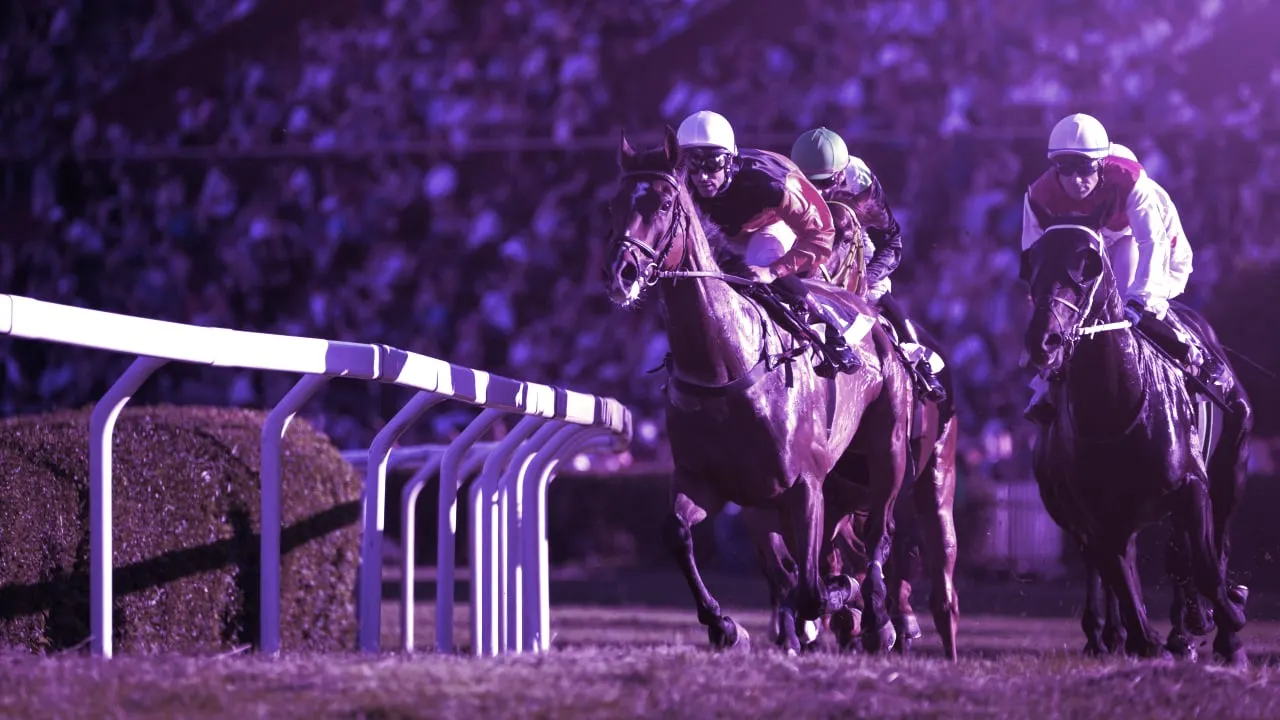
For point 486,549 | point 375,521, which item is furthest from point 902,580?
point 375,521

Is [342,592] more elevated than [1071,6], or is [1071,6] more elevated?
[1071,6]

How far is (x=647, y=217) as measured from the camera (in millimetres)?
4508

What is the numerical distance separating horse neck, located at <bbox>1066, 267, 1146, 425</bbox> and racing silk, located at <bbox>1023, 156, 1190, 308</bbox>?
0.32 meters

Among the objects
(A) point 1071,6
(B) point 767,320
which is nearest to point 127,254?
Answer: (A) point 1071,6

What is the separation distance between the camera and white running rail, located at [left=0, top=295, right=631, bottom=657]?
2.91 metres

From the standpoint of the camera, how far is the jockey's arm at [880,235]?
21.1 feet

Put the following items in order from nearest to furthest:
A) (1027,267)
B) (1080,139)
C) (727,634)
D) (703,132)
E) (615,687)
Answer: (615,687)
(727,634)
(703,132)
(1027,267)
(1080,139)

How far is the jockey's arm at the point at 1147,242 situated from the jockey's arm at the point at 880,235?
0.99 metres

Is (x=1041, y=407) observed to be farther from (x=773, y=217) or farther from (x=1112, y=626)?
(x=773, y=217)

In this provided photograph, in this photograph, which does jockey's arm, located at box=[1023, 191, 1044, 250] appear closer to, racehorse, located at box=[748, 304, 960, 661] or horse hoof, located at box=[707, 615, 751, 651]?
racehorse, located at box=[748, 304, 960, 661]

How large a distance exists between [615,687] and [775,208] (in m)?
2.49

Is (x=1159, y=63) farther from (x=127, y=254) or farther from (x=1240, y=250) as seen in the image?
(x=127, y=254)

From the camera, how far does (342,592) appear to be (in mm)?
5902

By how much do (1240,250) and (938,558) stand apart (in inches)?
390
